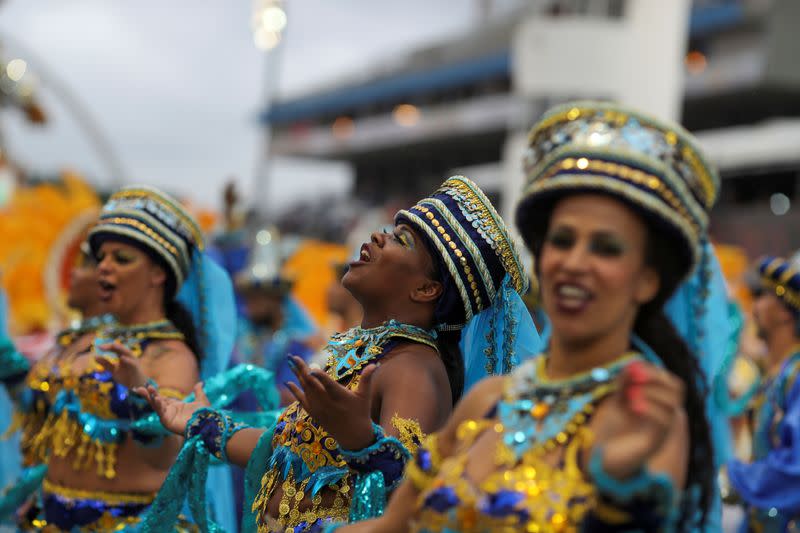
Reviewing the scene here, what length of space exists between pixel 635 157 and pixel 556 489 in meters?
0.67

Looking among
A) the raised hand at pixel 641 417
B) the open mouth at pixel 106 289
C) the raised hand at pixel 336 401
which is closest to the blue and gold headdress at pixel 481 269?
the raised hand at pixel 336 401

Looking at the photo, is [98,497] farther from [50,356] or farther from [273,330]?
[273,330]

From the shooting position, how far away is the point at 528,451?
2309 millimetres

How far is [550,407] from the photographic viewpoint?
2.35 meters

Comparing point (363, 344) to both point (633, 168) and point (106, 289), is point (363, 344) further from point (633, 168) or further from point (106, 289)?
point (106, 289)

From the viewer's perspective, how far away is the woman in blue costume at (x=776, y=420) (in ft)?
16.3

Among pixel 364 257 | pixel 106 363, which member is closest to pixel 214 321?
pixel 106 363

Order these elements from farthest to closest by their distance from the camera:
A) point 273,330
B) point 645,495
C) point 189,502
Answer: point 273,330, point 189,502, point 645,495

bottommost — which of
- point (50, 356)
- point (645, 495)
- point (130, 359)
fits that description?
point (645, 495)

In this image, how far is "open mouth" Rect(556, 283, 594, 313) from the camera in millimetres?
2260

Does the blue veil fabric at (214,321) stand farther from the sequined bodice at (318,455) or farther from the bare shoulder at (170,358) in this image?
the sequined bodice at (318,455)

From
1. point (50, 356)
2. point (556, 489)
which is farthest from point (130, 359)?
point (556, 489)

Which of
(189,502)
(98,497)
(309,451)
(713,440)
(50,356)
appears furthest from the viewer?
(50,356)

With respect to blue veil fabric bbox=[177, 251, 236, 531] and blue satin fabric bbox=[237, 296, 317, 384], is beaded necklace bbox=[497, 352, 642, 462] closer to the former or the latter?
blue veil fabric bbox=[177, 251, 236, 531]
